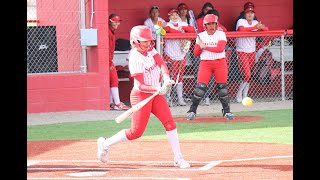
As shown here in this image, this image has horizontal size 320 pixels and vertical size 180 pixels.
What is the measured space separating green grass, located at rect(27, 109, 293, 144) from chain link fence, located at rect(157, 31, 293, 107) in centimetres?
233

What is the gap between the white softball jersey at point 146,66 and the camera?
33.7ft

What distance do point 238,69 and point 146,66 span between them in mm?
8161

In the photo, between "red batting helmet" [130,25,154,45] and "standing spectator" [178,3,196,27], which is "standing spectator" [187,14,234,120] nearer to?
"standing spectator" [178,3,196,27]

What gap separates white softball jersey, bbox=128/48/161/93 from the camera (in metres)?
10.3

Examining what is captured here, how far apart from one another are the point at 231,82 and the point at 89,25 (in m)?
3.41

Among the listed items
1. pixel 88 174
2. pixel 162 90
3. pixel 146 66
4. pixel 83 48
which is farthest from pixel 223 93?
pixel 88 174

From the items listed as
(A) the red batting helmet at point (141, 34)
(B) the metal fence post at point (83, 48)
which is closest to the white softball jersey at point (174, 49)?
(B) the metal fence post at point (83, 48)

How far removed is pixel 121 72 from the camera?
18.3m

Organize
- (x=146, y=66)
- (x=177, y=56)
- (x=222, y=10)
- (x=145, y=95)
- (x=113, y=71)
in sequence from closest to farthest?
(x=145, y=95) → (x=146, y=66) → (x=113, y=71) → (x=177, y=56) → (x=222, y=10)

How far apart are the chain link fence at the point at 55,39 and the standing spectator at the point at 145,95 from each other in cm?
671

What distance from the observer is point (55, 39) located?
665 inches

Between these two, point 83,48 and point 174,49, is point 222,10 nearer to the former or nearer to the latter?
point 174,49
